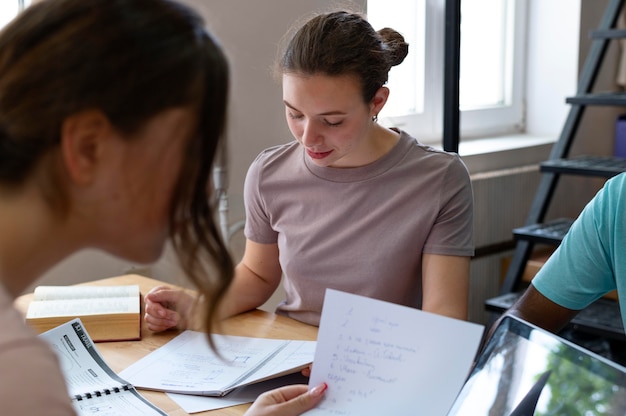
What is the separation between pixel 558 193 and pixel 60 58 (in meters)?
3.08

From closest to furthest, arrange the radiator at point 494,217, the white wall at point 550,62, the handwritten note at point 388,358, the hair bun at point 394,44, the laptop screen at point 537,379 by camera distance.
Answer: the laptop screen at point 537,379
the handwritten note at point 388,358
the hair bun at point 394,44
the radiator at point 494,217
the white wall at point 550,62

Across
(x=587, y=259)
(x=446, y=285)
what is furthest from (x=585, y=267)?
(x=446, y=285)

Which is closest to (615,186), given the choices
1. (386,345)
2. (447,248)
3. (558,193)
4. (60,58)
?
(447,248)

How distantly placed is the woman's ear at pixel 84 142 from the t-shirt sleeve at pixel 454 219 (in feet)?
3.08

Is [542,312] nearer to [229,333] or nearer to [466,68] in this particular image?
[229,333]

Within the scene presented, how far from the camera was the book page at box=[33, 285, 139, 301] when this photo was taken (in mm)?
1584

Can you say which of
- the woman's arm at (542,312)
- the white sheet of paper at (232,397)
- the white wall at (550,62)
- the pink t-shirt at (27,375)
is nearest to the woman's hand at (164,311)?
the white sheet of paper at (232,397)

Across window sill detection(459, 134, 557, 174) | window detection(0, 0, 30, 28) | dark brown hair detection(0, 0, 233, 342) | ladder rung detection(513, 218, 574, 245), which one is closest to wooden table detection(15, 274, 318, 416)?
Answer: dark brown hair detection(0, 0, 233, 342)

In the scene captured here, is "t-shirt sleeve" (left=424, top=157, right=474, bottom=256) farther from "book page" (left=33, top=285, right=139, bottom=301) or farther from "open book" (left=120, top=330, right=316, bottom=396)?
"book page" (left=33, top=285, right=139, bottom=301)

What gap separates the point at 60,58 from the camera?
2.11ft

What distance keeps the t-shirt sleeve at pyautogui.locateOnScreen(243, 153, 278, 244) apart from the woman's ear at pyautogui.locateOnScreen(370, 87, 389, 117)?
0.28 metres

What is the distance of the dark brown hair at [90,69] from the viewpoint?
0.64 metres

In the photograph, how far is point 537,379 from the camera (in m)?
0.93

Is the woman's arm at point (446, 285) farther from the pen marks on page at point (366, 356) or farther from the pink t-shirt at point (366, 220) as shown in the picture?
the pen marks on page at point (366, 356)
